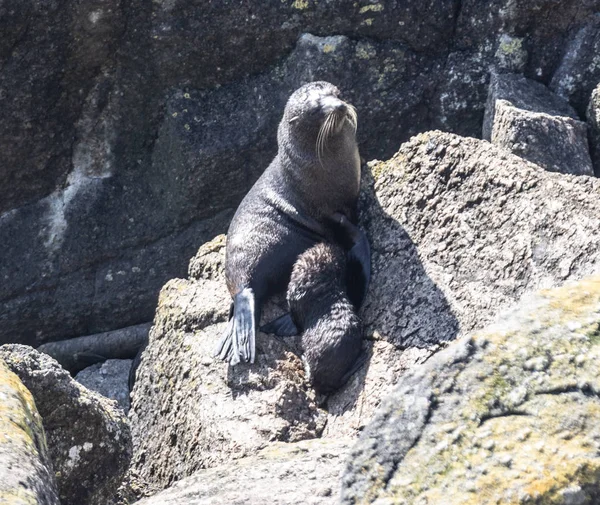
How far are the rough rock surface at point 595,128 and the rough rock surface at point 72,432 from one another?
12.1ft

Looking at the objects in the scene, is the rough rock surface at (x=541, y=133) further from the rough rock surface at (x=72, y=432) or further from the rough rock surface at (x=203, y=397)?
the rough rock surface at (x=72, y=432)

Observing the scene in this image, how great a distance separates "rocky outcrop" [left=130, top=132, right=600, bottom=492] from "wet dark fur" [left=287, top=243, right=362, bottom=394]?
0.09 metres

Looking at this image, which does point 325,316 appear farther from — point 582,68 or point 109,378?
point 582,68

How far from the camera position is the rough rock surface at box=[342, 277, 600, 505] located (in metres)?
2.59

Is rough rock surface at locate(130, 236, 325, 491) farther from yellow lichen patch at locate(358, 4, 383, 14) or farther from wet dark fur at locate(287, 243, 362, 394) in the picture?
yellow lichen patch at locate(358, 4, 383, 14)

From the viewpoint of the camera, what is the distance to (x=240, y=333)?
5.73 meters

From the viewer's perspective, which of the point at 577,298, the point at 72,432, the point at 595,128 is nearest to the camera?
the point at 577,298

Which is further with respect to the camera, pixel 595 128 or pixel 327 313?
pixel 595 128

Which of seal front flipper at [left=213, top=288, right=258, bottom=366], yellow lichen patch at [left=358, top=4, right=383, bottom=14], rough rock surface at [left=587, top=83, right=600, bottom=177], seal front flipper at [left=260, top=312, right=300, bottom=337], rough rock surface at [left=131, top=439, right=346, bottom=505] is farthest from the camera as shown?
yellow lichen patch at [left=358, top=4, right=383, bottom=14]

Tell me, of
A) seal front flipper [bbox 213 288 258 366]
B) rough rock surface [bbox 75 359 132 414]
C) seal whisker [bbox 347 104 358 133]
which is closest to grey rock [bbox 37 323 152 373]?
rough rock surface [bbox 75 359 132 414]

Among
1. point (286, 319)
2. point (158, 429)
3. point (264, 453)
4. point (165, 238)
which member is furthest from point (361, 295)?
point (165, 238)

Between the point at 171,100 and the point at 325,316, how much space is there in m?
2.61

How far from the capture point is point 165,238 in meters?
7.91

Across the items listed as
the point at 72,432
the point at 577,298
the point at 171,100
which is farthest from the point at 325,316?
the point at 577,298
